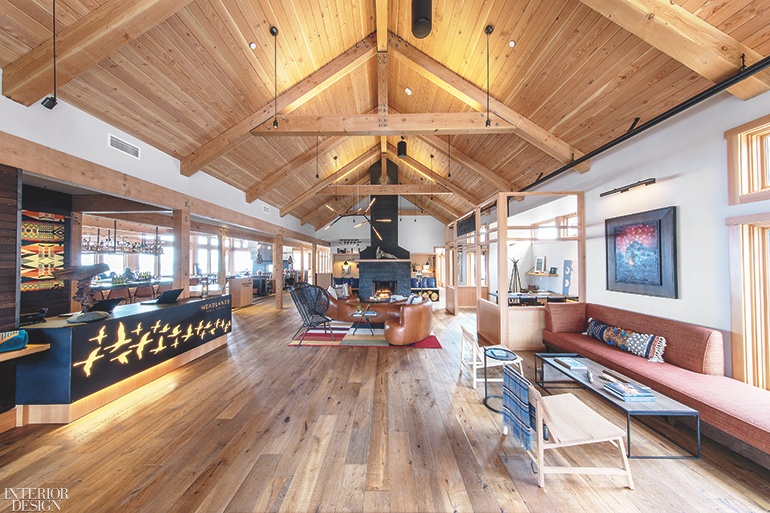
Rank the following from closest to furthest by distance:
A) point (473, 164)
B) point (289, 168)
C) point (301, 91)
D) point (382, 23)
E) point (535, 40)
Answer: point (535, 40), point (382, 23), point (301, 91), point (473, 164), point (289, 168)

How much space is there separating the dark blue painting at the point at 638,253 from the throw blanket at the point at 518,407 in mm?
Answer: 2624

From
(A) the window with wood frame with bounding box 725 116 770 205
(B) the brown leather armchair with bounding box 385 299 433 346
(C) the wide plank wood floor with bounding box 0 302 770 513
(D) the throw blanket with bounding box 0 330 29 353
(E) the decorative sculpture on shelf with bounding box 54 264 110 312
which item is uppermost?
(A) the window with wood frame with bounding box 725 116 770 205

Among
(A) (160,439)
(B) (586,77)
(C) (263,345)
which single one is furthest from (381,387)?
(B) (586,77)

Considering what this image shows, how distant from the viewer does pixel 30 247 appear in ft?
13.3

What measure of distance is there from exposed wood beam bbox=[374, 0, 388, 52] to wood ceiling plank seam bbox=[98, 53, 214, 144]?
2777mm

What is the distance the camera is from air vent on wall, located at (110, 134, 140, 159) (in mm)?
3424

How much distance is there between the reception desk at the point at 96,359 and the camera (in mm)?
2510

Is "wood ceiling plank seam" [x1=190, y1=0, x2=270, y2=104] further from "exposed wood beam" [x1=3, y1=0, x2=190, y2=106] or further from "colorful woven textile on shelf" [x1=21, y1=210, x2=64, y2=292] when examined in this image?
"colorful woven textile on shelf" [x1=21, y1=210, x2=64, y2=292]

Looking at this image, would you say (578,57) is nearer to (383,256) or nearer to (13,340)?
(13,340)

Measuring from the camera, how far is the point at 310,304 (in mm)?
5750

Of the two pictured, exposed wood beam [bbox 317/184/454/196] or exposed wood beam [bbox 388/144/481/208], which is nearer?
exposed wood beam [bbox 388/144/481/208]

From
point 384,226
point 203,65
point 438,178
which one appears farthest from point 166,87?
point 384,226
